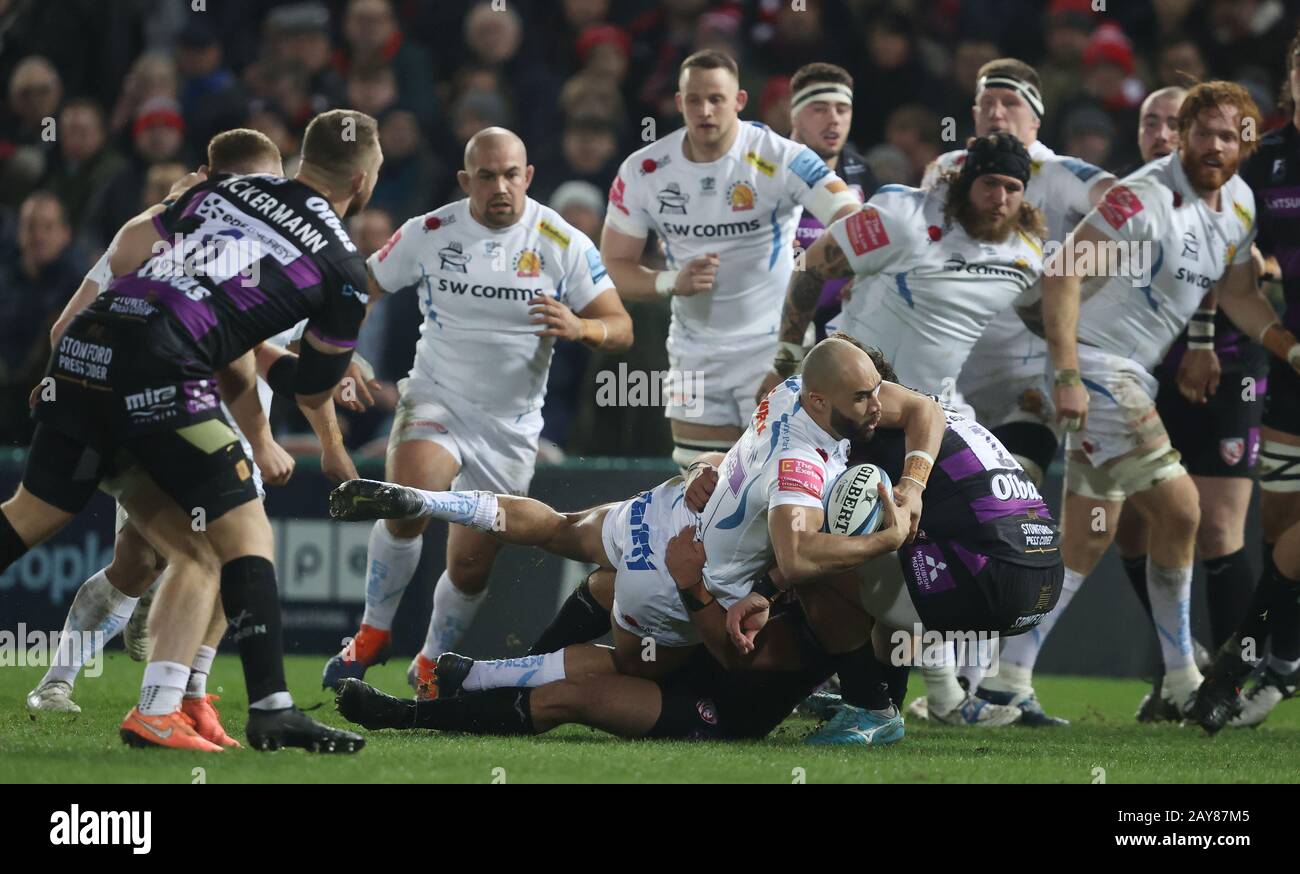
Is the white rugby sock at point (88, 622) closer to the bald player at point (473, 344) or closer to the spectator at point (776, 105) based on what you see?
the bald player at point (473, 344)

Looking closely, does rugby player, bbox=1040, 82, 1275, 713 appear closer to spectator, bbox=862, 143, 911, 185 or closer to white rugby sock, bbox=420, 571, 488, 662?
white rugby sock, bbox=420, 571, 488, 662

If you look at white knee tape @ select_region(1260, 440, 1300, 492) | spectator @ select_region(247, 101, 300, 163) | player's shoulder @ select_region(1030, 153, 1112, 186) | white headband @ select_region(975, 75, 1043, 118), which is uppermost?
spectator @ select_region(247, 101, 300, 163)

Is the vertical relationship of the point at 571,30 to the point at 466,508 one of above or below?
above

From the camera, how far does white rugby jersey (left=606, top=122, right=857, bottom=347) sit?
9204mm

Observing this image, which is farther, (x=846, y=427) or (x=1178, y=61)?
(x=1178, y=61)

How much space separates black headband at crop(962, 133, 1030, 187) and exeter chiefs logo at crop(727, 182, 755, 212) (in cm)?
134

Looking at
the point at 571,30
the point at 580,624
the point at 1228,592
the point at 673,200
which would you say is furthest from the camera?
the point at 571,30

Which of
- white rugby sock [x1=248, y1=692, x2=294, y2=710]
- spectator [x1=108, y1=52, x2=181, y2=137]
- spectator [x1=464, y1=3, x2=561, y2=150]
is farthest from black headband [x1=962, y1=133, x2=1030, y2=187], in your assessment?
spectator [x1=108, y1=52, x2=181, y2=137]

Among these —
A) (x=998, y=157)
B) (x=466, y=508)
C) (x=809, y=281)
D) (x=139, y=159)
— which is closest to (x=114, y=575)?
(x=466, y=508)

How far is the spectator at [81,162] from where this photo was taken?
Result: 13.7 metres

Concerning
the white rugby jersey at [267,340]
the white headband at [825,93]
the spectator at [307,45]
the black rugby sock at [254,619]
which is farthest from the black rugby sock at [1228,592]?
→ the spectator at [307,45]

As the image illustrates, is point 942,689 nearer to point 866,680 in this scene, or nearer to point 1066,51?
point 866,680

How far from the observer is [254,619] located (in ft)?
19.5

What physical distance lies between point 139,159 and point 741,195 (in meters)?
6.46
